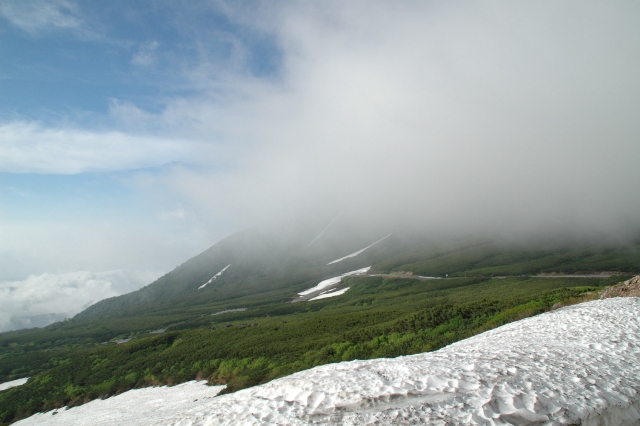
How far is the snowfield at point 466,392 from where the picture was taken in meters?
7.68

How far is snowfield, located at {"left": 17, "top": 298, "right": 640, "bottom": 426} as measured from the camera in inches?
302

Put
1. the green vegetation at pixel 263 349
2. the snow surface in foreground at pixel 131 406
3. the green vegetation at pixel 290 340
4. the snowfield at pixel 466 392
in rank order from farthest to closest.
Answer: the green vegetation at pixel 290 340, the green vegetation at pixel 263 349, the snow surface in foreground at pixel 131 406, the snowfield at pixel 466 392

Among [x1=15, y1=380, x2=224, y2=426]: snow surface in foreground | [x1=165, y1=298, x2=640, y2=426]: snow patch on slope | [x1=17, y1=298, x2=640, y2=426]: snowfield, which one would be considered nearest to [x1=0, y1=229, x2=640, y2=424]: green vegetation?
[x1=15, y1=380, x2=224, y2=426]: snow surface in foreground

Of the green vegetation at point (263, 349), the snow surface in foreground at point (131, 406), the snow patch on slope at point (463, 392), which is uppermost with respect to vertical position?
the snow patch on slope at point (463, 392)

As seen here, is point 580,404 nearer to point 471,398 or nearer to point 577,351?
point 471,398

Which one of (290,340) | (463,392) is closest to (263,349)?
(290,340)

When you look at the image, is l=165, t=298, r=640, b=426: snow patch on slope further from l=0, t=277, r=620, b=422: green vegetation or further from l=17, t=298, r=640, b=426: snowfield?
l=0, t=277, r=620, b=422: green vegetation

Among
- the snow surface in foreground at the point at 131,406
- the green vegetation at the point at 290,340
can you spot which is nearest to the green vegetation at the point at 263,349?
the green vegetation at the point at 290,340

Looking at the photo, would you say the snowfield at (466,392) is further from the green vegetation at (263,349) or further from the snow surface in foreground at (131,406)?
the snow surface in foreground at (131,406)

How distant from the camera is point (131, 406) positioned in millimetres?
26203

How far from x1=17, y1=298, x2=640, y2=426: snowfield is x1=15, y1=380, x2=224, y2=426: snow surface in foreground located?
1476 cm

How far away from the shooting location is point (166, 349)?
4194 centimetres

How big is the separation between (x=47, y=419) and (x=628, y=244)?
14627 cm

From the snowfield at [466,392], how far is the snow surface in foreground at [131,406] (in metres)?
14.8
